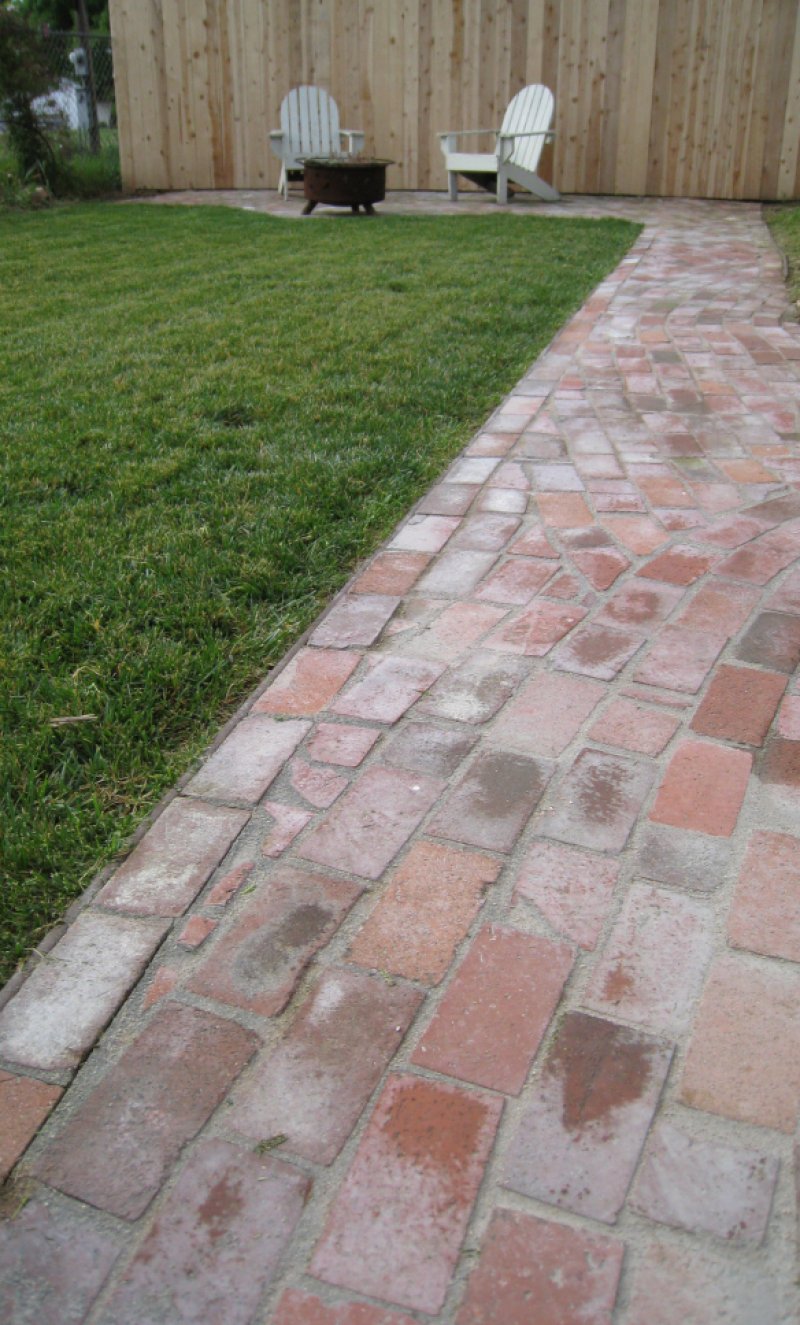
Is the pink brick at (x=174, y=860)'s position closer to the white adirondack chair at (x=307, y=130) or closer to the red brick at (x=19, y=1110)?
the red brick at (x=19, y=1110)

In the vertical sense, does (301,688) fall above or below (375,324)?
below

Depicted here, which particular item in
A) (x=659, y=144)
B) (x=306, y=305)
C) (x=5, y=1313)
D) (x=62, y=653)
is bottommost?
(x=5, y=1313)

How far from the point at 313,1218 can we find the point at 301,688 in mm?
1113

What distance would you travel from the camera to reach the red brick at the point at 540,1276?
103 cm

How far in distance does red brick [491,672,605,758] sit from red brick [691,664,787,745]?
202 mm

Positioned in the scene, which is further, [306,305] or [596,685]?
[306,305]

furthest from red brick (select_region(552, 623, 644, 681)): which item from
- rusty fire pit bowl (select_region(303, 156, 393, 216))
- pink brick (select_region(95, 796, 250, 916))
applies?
rusty fire pit bowl (select_region(303, 156, 393, 216))

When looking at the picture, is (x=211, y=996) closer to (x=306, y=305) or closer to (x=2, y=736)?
(x=2, y=736)

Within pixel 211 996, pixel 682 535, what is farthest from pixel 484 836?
pixel 682 535

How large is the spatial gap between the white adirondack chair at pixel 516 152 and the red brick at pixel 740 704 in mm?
7920

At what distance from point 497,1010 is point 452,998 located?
0.20ft

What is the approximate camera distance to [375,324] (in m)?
4.73

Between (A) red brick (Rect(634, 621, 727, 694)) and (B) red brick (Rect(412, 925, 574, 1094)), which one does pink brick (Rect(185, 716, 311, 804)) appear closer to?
(B) red brick (Rect(412, 925, 574, 1094))

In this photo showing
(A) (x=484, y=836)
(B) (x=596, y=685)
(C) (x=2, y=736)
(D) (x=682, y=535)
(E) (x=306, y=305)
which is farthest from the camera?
(E) (x=306, y=305)
